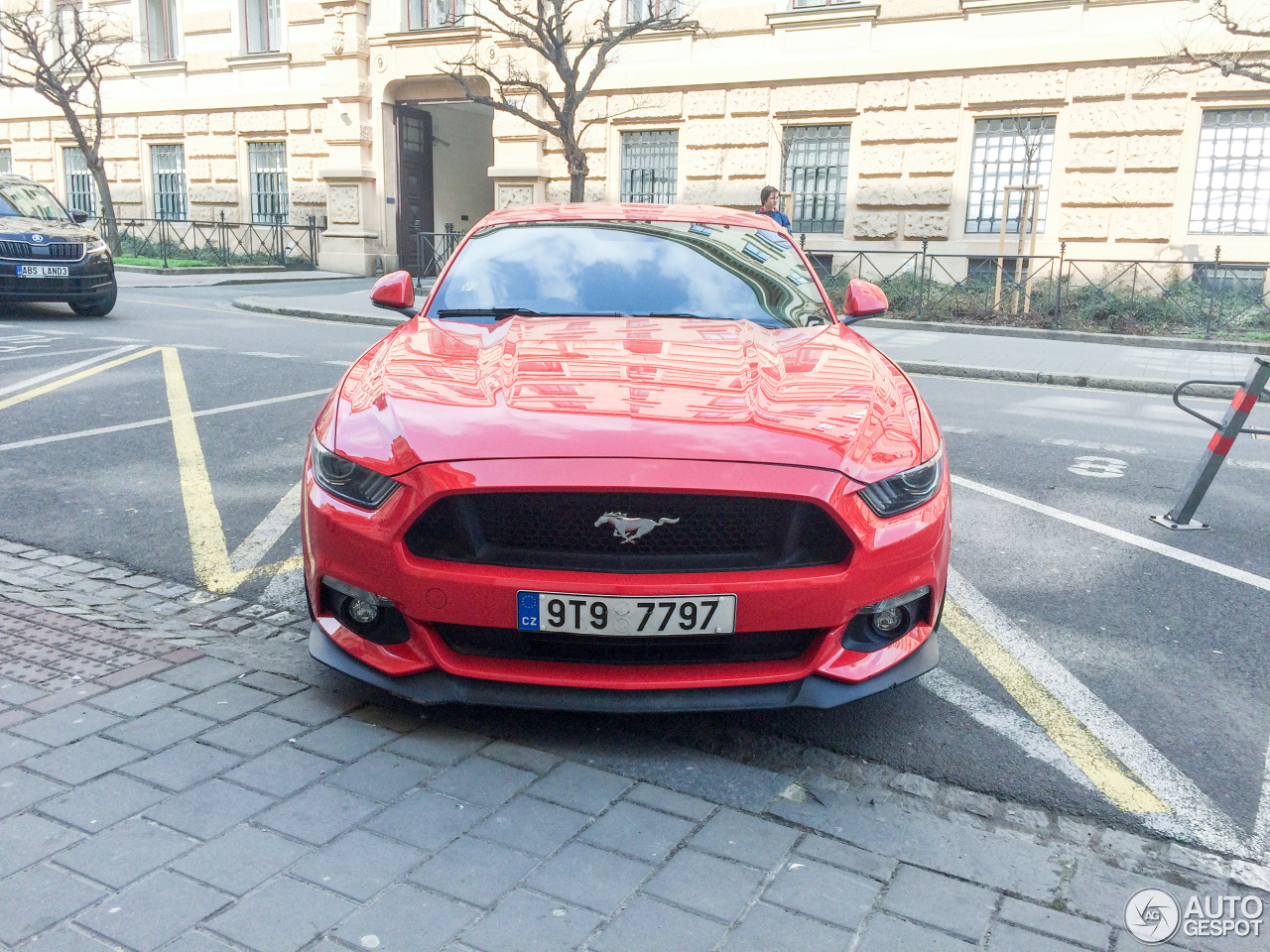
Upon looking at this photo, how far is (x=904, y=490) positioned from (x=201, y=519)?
12.0 feet

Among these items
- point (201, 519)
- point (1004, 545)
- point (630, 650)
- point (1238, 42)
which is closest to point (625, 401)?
point (630, 650)

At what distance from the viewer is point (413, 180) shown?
1024 inches

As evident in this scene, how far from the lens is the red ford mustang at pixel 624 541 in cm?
283

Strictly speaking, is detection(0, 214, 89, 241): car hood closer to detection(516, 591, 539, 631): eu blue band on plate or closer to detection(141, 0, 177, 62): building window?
detection(516, 591, 539, 631): eu blue band on plate

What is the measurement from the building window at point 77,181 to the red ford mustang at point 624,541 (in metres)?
31.1

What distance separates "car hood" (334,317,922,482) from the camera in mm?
2908

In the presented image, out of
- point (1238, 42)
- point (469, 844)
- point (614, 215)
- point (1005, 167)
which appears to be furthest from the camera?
point (1005, 167)

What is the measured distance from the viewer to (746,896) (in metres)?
2.36

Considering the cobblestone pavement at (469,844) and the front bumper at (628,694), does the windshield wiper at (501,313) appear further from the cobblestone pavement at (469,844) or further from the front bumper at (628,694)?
the front bumper at (628,694)

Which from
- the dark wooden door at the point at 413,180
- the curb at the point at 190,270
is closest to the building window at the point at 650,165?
the dark wooden door at the point at 413,180

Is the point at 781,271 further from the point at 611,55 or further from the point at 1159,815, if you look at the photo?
the point at 611,55

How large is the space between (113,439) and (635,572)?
5.33 m

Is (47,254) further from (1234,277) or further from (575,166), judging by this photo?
(1234,277)

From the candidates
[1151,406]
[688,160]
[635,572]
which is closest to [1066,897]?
[635,572]
